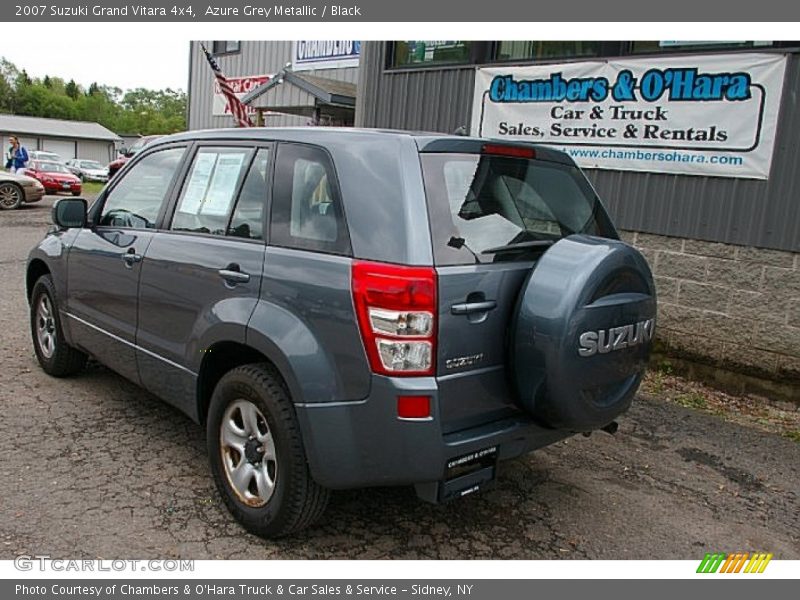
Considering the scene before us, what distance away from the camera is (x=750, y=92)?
5535 mm

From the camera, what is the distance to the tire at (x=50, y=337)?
197 inches

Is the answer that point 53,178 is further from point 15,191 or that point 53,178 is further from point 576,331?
point 576,331

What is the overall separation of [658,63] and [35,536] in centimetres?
571

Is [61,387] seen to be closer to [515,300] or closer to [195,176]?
[195,176]

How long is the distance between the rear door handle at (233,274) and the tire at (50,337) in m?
2.26

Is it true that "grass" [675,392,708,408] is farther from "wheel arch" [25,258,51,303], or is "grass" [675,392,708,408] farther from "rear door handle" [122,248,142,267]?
"wheel arch" [25,258,51,303]

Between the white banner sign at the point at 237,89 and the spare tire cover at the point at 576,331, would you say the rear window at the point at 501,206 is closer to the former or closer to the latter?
the spare tire cover at the point at 576,331

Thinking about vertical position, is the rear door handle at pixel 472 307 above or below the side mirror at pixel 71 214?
below

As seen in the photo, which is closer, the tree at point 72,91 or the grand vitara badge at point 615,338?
the grand vitara badge at point 615,338

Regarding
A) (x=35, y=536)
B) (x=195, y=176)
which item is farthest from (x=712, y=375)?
(x=35, y=536)

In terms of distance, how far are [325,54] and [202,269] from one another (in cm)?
1157

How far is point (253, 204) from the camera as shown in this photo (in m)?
3.32

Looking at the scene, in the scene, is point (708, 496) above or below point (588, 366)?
below

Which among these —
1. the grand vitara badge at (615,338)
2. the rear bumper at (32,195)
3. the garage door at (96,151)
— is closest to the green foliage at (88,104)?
the garage door at (96,151)
